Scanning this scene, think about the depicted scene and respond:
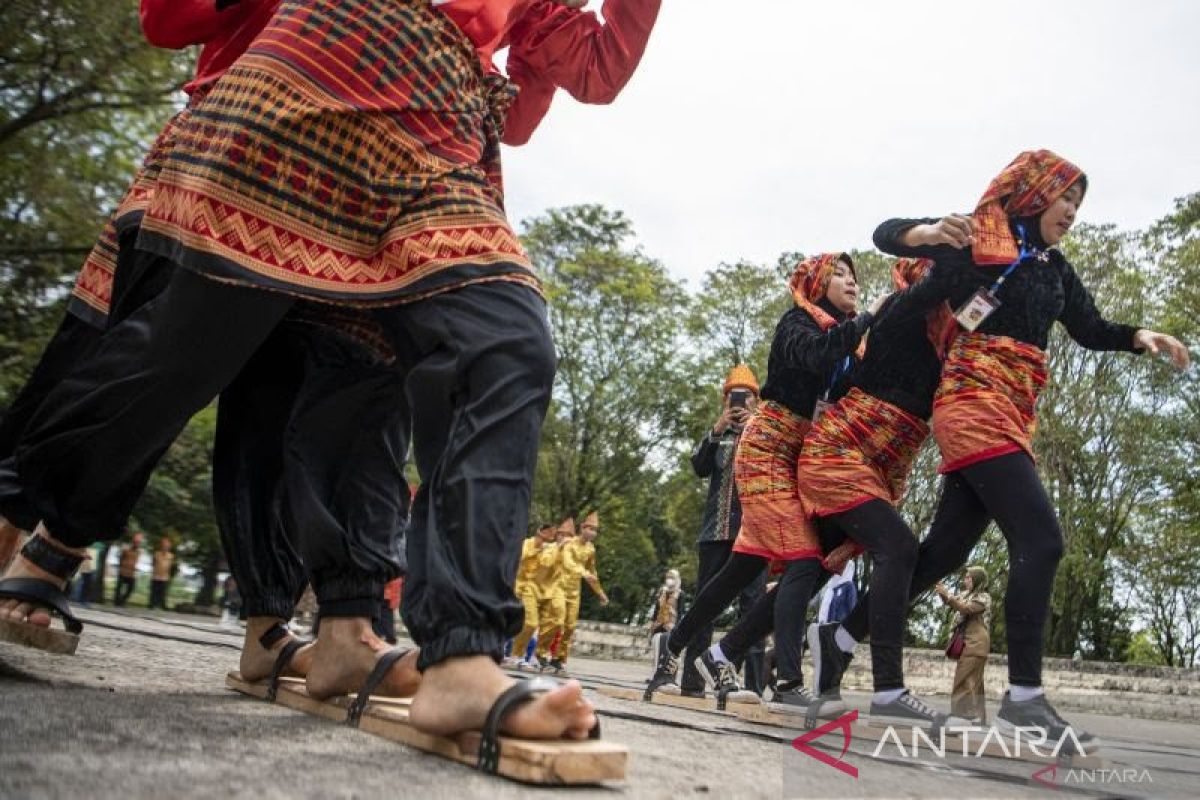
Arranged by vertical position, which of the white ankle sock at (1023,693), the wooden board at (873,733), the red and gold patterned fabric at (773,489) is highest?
the red and gold patterned fabric at (773,489)

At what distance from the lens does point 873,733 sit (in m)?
3.92

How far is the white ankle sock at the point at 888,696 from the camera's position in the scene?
4074mm

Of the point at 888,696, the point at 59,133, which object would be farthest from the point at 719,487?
the point at 59,133

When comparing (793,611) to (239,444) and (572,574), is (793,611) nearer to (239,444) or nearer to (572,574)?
(239,444)

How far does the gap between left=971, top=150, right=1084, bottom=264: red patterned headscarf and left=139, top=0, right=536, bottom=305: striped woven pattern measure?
2712 millimetres

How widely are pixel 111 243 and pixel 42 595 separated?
92cm

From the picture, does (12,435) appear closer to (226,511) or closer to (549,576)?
(226,511)

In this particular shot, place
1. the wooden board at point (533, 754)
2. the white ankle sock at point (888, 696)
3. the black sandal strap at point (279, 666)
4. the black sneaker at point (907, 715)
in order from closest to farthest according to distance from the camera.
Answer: the wooden board at point (533, 754) → the black sandal strap at point (279, 666) → the black sneaker at point (907, 715) → the white ankle sock at point (888, 696)

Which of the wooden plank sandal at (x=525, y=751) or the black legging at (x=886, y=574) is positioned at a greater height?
the black legging at (x=886, y=574)

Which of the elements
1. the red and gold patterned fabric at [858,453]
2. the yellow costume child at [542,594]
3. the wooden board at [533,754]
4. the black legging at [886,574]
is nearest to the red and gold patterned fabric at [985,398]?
the black legging at [886,574]

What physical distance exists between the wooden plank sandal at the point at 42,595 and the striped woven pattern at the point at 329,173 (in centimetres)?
102

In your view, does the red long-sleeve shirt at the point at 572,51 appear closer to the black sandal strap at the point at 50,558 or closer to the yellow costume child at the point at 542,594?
the black sandal strap at the point at 50,558

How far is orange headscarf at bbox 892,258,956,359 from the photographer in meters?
4.38

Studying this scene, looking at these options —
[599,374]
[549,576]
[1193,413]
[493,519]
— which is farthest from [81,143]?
[1193,413]
